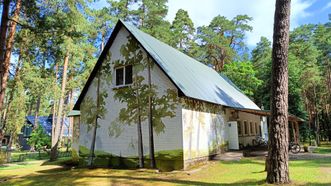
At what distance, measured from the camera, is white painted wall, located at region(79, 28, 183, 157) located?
1248cm

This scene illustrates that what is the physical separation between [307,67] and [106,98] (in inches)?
1148

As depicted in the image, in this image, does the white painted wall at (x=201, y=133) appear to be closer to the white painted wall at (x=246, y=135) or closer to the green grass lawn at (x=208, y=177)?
the green grass lawn at (x=208, y=177)

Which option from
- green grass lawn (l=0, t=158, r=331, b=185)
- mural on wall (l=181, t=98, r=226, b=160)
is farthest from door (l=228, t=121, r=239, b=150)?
green grass lawn (l=0, t=158, r=331, b=185)

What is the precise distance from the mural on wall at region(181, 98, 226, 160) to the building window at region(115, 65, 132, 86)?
12.3ft

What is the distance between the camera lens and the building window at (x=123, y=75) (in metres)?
14.7

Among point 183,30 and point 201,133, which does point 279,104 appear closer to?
point 201,133

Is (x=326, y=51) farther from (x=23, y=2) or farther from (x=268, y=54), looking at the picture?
(x=23, y=2)

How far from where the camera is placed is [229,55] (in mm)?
37500

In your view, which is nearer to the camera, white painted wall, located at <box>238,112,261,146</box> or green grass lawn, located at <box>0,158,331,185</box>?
green grass lawn, located at <box>0,158,331,185</box>

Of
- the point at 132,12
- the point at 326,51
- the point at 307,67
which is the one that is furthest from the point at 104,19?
the point at 326,51

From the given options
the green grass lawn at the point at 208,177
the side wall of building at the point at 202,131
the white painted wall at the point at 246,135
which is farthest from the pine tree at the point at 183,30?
the green grass lawn at the point at 208,177

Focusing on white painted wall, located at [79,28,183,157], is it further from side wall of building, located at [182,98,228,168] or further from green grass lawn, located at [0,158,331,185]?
green grass lawn, located at [0,158,331,185]

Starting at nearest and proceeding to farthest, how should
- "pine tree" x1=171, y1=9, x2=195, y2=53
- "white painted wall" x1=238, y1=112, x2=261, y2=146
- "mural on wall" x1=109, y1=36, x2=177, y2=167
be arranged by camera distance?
"mural on wall" x1=109, y1=36, x2=177, y2=167 < "white painted wall" x1=238, y1=112, x2=261, y2=146 < "pine tree" x1=171, y1=9, x2=195, y2=53

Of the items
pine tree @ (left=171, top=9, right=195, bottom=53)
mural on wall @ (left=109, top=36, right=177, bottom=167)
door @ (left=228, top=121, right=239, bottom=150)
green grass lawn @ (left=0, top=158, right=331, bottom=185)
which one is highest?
pine tree @ (left=171, top=9, right=195, bottom=53)
